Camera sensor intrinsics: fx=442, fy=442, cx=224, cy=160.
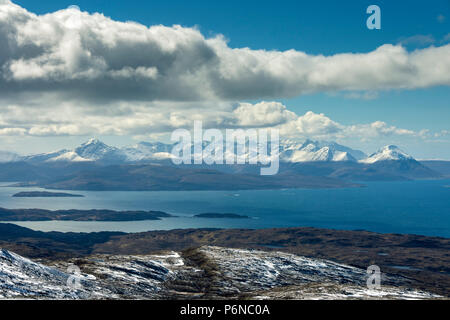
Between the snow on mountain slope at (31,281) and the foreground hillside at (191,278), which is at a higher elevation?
the snow on mountain slope at (31,281)

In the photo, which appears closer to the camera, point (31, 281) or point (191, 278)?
point (31, 281)

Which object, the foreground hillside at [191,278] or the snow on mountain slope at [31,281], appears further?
the foreground hillside at [191,278]

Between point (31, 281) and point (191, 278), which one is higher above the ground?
point (31, 281)

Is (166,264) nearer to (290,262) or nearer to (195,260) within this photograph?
(195,260)

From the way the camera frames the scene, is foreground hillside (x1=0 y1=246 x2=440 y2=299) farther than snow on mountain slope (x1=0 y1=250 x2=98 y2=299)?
Yes
